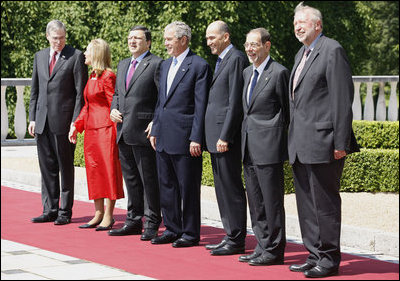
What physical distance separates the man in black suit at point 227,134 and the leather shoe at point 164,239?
0.50 metres

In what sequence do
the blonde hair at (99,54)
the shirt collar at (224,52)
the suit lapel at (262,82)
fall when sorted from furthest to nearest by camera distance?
the blonde hair at (99,54), the shirt collar at (224,52), the suit lapel at (262,82)

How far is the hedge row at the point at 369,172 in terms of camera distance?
12.6m

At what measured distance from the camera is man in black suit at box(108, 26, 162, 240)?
9453 millimetres

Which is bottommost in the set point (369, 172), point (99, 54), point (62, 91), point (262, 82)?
point (369, 172)

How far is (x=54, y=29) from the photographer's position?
1026 cm

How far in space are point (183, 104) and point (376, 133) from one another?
813 cm

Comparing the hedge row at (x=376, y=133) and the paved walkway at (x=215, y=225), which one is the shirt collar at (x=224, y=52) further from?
the hedge row at (x=376, y=133)

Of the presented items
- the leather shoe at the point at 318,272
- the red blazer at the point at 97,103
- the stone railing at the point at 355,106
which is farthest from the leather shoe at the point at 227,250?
the stone railing at the point at 355,106

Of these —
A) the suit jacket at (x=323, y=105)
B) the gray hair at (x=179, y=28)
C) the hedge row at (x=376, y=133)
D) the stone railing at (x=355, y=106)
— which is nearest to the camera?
the suit jacket at (x=323, y=105)

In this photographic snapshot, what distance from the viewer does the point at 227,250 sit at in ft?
27.6

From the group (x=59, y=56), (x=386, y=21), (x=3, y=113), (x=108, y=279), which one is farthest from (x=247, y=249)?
(x=386, y=21)

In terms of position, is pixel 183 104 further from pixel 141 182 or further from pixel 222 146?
pixel 141 182

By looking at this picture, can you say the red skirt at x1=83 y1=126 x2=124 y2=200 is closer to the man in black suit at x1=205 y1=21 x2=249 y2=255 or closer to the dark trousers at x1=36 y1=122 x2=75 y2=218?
the dark trousers at x1=36 y1=122 x2=75 y2=218

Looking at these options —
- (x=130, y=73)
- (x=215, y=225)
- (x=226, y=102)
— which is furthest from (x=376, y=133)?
(x=226, y=102)
